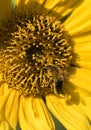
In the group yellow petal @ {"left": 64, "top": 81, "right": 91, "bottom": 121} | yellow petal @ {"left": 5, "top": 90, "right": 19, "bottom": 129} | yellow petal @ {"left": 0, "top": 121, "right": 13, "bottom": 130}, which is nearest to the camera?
yellow petal @ {"left": 0, "top": 121, "right": 13, "bottom": 130}

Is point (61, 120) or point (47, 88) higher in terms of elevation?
point (47, 88)

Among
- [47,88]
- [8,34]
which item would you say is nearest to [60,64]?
[47,88]

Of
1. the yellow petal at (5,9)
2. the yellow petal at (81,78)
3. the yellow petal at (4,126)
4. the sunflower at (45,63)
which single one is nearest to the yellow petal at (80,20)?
the sunflower at (45,63)

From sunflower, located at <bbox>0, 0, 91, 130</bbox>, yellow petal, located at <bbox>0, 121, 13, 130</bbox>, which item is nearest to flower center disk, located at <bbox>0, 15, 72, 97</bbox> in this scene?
sunflower, located at <bbox>0, 0, 91, 130</bbox>

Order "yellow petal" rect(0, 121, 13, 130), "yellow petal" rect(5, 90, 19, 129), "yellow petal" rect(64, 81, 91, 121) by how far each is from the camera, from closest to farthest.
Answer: "yellow petal" rect(0, 121, 13, 130), "yellow petal" rect(5, 90, 19, 129), "yellow petal" rect(64, 81, 91, 121)

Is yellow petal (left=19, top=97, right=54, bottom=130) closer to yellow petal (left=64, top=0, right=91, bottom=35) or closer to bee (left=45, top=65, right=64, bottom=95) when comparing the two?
bee (left=45, top=65, right=64, bottom=95)

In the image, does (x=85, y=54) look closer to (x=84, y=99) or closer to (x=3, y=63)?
(x=84, y=99)

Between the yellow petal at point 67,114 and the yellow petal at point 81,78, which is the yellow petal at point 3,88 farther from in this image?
the yellow petal at point 81,78
